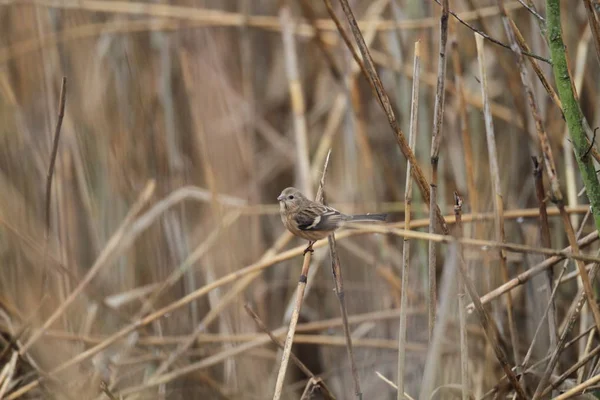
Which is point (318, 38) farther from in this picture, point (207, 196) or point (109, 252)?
point (109, 252)

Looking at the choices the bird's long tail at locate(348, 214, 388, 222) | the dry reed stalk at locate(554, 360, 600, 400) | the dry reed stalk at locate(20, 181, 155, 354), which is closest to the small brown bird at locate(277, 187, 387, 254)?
the bird's long tail at locate(348, 214, 388, 222)

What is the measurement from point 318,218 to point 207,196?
119cm

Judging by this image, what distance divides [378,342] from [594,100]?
134 cm

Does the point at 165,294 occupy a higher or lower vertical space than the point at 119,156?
lower

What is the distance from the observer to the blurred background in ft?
8.02

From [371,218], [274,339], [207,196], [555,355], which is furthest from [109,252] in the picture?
[555,355]

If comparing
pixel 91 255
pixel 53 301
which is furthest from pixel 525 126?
pixel 91 255

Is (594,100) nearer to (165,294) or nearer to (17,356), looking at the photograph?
(165,294)

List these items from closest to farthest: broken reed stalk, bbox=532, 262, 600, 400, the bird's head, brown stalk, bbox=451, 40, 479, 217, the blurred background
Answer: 1. broken reed stalk, bbox=532, 262, 600, 400
2. brown stalk, bbox=451, 40, 479, 217
3. the bird's head
4. the blurred background

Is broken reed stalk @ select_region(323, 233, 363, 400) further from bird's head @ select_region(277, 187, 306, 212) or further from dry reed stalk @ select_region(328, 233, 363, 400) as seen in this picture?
bird's head @ select_region(277, 187, 306, 212)

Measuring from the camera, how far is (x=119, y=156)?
2.78 meters

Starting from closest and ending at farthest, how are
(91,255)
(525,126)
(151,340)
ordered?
(525,126), (151,340), (91,255)

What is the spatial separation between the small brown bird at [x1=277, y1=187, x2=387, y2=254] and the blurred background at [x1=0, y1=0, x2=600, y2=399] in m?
0.39

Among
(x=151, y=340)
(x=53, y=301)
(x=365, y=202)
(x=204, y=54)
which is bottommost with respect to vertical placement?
(x=151, y=340)
